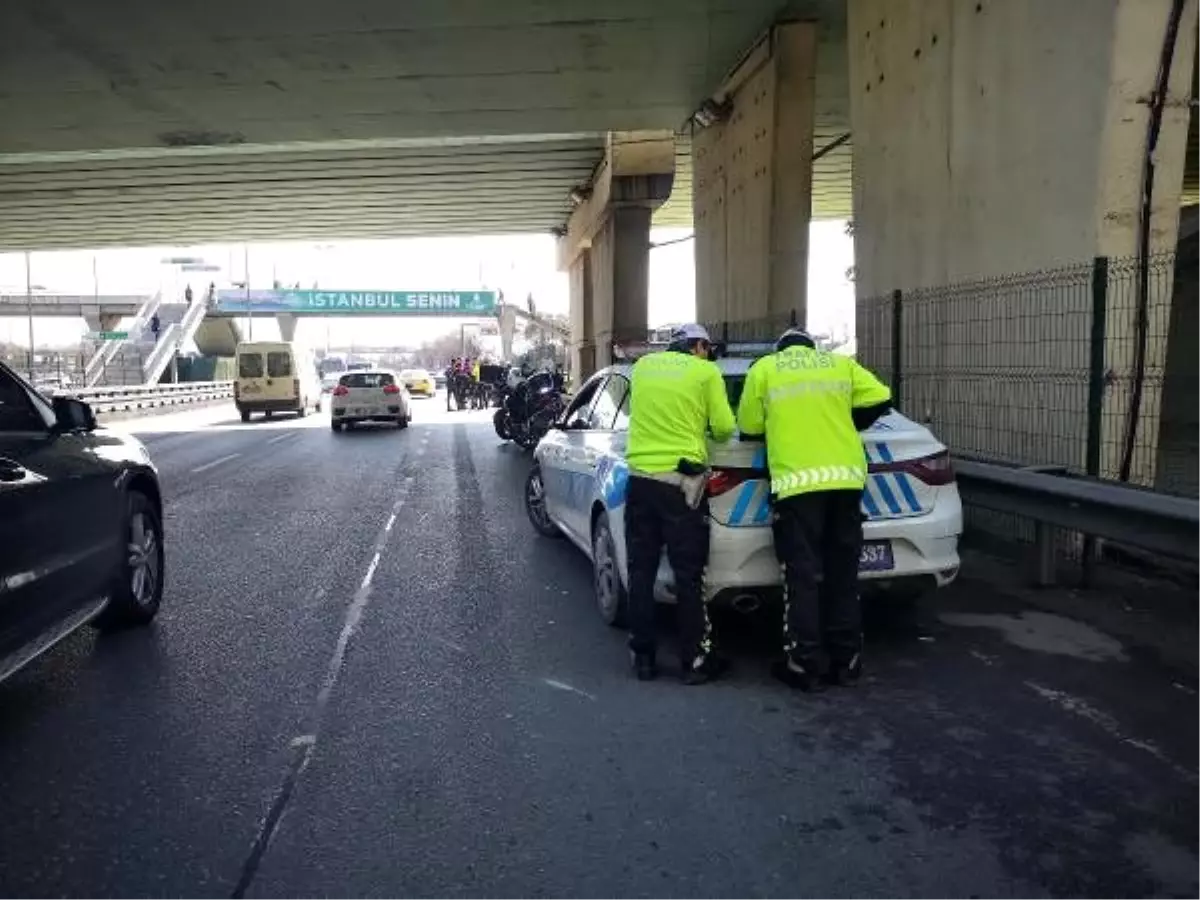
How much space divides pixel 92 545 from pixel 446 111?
43.1ft

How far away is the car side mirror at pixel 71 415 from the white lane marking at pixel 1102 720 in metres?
4.95

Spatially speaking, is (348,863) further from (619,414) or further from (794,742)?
(619,414)

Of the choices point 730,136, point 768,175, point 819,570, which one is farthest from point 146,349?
point 819,570

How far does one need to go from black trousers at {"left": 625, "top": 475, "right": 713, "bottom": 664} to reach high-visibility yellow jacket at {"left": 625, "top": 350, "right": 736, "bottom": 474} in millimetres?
145

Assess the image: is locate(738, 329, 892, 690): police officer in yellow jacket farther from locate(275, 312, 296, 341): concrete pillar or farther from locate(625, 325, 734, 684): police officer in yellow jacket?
locate(275, 312, 296, 341): concrete pillar

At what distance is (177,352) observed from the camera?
189 feet

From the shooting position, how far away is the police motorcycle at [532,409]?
1673 centimetres

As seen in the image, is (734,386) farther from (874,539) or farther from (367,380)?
(367,380)

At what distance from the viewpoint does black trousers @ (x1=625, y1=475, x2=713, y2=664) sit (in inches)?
196

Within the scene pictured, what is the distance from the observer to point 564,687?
195 inches

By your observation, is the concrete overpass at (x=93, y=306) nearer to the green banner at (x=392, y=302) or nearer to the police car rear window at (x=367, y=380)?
the green banner at (x=392, y=302)

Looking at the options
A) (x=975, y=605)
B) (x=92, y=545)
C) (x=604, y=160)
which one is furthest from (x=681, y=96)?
(x=92, y=545)

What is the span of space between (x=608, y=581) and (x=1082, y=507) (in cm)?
268

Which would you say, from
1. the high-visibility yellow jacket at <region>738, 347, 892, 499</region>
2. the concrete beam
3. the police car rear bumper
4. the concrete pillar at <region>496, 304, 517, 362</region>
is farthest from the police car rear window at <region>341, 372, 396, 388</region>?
the concrete pillar at <region>496, 304, 517, 362</region>
